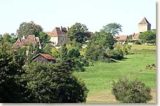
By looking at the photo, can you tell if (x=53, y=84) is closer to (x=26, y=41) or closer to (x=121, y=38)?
(x=26, y=41)

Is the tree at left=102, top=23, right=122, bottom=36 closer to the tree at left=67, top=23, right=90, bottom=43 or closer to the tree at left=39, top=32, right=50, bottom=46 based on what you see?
the tree at left=67, top=23, right=90, bottom=43

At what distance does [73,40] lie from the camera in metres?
3.78

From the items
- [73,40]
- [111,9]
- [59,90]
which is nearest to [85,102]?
[59,90]

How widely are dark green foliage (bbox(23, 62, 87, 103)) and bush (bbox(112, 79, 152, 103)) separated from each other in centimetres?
27

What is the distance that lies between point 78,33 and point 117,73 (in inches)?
18.5

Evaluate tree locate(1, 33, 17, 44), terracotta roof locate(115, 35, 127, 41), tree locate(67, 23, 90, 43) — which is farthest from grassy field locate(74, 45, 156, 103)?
tree locate(1, 33, 17, 44)

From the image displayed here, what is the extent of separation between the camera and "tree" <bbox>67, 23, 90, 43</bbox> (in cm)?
372

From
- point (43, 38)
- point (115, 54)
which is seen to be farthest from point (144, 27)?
point (43, 38)

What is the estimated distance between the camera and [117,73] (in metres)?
3.67

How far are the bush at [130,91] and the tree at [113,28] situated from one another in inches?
15.9

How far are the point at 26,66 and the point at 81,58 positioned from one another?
0.47 meters

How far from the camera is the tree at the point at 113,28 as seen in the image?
12.0ft

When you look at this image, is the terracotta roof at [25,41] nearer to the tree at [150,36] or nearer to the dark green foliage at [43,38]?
the dark green foliage at [43,38]

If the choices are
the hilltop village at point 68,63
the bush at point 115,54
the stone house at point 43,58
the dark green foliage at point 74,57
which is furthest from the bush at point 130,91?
the stone house at point 43,58
